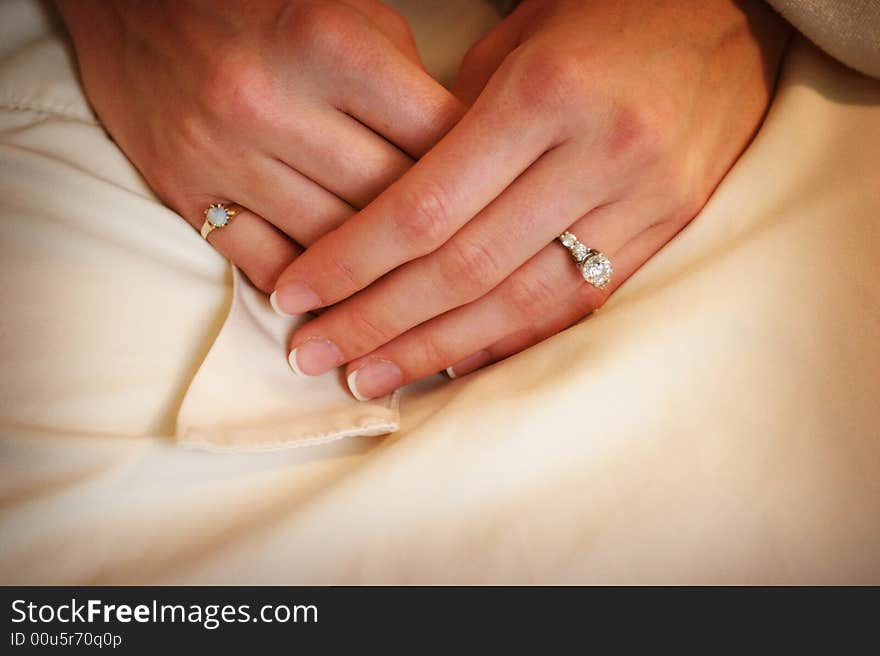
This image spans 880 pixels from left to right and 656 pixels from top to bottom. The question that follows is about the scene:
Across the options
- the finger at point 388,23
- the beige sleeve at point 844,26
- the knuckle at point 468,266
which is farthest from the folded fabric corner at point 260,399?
the beige sleeve at point 844,26

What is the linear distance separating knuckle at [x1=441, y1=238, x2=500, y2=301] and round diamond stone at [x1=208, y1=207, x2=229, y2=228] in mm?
187

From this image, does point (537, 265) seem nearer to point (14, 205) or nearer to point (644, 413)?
point (644, 413)

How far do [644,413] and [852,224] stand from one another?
214 mm

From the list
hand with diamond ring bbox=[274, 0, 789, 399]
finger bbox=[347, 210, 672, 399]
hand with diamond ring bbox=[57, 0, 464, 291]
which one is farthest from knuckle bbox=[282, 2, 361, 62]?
finger bbox=[347, 210, 672, 399]

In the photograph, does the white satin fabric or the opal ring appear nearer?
the white satin fabric

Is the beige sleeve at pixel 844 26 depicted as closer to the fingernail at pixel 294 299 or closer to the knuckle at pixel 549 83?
the knuckle at pixel 549 83

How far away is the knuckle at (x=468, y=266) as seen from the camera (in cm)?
54

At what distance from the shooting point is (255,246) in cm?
59

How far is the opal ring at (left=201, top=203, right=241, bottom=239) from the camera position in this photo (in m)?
0.59

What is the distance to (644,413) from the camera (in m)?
0.49

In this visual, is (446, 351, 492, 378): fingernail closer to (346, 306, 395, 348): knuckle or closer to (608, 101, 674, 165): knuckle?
(346, 306, 395, 348): knuckle

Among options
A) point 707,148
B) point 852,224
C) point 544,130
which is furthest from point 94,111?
point 852,224

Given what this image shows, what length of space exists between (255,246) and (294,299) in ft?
0.22
